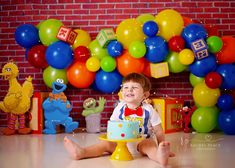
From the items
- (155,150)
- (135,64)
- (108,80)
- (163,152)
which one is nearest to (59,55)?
(108,80)

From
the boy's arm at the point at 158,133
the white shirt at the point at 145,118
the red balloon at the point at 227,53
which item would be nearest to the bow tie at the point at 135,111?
the white shirt at the point at 145,118

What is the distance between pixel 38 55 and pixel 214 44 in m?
1.84

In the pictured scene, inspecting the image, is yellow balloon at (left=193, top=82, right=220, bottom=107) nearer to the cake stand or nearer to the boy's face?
the boy's face

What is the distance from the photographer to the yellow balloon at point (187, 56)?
407cm

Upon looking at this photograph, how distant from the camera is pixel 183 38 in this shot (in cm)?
416

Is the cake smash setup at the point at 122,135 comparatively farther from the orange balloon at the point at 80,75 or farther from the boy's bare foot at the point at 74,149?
the orange balloon at the point at 80,75

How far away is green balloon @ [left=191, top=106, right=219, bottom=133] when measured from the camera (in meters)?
4.20

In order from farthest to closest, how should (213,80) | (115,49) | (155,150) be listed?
(115,49) → (213,80) → (155,150)

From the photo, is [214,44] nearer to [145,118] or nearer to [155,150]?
[145,118]

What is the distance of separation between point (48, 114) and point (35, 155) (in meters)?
1.39

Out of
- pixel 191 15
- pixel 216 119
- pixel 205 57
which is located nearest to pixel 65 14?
pixel 191 15

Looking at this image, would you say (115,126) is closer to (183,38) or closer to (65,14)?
(183,38)

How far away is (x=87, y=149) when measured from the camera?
2748 millimetres

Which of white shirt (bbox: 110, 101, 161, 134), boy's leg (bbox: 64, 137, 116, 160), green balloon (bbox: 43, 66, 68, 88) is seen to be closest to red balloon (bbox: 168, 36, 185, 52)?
green balloon (bbox: 43, 66, 68, 88)
